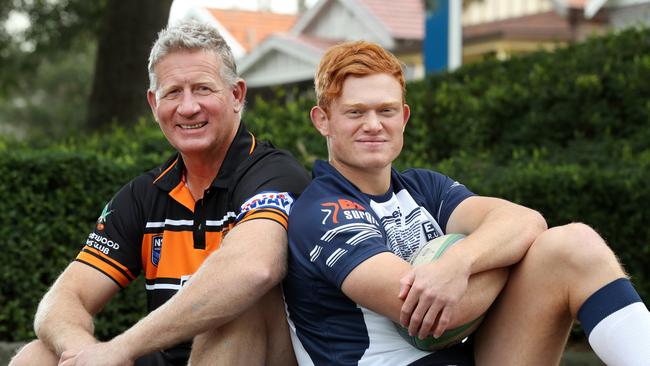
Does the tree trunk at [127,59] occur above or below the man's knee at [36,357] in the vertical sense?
above

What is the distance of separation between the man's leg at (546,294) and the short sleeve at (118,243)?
4.97ft

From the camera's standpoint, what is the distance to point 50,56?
1802 centimetres

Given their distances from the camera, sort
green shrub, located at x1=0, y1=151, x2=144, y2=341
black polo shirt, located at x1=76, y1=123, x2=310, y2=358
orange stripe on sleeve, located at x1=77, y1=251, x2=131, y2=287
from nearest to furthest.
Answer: black polo shirt, located at x1=76, y1=123, x2=310, y2=358 < orange stripe on sleeve, located at x1=77, y1=251, x2=131, y2=287 < green shrub, located at x1=0, y1=151, x2=144, y2=341

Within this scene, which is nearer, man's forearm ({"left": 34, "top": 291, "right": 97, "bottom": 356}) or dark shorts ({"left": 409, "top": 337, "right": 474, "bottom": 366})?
dark shorts ({"left": 409, "top": 337, "right": 474, "bottom": 366})

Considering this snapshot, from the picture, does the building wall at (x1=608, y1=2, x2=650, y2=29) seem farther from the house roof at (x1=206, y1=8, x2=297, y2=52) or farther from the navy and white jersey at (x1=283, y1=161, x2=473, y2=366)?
the navy and white jersey at (x1=283, y1=161, x2=473, y2=366)

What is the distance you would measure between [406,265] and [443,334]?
10.1 inches

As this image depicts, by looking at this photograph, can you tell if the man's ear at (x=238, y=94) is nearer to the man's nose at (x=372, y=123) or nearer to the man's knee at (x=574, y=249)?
the man's nose at (x=372, y=123)

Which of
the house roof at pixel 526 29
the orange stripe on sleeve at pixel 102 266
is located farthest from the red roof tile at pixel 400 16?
the orange stripe on sleeve at pixel 102 266

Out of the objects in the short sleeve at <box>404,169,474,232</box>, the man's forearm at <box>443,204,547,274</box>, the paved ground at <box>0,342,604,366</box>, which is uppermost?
the short sleeve at <box>404,169,474,232</box>

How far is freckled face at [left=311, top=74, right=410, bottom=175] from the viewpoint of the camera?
3.46m

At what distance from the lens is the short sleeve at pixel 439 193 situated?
3604mm

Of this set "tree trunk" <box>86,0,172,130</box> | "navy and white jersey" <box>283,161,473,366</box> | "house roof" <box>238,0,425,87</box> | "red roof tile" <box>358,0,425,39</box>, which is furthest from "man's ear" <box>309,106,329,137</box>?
"red roof tile" <box>358,0,425,39</box>

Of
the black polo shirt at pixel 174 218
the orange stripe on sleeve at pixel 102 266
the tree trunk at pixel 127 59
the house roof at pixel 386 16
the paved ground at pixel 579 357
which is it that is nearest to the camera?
the black polo shirt at pixel 174 218

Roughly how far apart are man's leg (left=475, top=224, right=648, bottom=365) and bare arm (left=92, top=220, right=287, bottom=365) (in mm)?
776
